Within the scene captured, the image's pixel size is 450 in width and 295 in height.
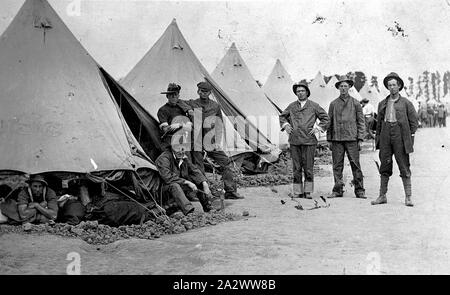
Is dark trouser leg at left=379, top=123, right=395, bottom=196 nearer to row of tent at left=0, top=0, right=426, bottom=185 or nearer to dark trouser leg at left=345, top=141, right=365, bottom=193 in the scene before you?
dark trouser leg at left=345, top=141, right=365, bottom=193

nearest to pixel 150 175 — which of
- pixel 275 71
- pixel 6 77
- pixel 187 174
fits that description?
pixel 187 174

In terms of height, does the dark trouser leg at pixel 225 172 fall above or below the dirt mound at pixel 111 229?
above

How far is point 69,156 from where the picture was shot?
18.4 ft

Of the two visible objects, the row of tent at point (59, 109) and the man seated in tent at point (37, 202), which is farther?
the row of tent at point (59, 109)

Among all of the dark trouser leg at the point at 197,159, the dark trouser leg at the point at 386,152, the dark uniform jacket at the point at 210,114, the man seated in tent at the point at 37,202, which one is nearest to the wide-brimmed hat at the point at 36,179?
the man seated in tent at the point at 37,202

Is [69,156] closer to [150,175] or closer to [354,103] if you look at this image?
[150,175]

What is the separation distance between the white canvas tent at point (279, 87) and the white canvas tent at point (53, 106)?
1114 cm

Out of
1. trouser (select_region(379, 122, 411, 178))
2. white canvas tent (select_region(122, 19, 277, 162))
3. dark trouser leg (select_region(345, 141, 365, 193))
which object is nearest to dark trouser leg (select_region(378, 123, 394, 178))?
trouser (select_region(379, 122, 411, 178))

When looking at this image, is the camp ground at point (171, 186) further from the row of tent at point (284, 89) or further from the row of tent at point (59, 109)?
the row of tent at point (284, 89)

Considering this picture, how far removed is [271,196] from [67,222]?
3.30m

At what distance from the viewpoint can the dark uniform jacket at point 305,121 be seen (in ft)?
24.4

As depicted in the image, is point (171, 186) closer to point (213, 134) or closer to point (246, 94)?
point (213, 134)

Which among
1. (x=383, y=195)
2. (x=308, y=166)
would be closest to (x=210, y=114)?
(x=308, y=166)
